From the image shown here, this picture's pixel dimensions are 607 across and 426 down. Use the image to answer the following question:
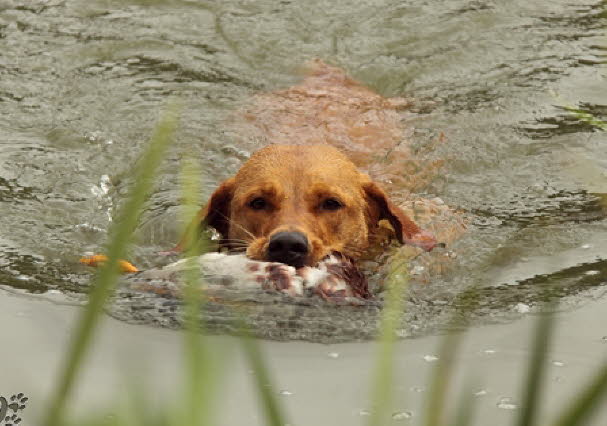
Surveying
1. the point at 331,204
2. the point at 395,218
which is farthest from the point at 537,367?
the point at 395,218

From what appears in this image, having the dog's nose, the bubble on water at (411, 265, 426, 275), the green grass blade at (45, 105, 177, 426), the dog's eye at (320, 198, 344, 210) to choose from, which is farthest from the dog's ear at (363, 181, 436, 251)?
the green grass blade at (45, 105, 177, 426)

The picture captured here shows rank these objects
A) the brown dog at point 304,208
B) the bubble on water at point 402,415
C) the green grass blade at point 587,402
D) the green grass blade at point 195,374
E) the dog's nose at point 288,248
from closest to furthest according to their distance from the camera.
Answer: the green grass blade at point 587,402, the green grass blade at point 195,374, the bubble on water at point 402,415, the dog's nose at point 288,248, the brown dog at point 304,208

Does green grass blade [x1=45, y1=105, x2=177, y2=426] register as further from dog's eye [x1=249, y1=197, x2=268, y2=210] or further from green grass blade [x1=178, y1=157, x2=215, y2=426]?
dog's eye [x1=249, y1=197, x2=268, y2=210]

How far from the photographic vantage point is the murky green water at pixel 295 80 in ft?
18.7

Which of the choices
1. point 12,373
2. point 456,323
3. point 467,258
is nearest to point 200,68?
point 467,258

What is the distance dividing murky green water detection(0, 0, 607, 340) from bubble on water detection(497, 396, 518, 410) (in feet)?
2.47

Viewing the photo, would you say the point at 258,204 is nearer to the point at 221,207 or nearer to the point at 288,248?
the point at 221,207

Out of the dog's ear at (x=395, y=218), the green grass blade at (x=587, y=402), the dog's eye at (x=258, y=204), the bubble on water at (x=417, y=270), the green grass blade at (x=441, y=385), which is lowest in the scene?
the bubble on water at (x=417, y=270)

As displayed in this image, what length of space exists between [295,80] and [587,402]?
25.8ft

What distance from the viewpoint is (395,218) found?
19.1ft

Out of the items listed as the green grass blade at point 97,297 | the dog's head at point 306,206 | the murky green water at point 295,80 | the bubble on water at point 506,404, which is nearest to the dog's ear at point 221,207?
the dog's head at point 306,206

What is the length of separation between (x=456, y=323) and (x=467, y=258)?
442 cm

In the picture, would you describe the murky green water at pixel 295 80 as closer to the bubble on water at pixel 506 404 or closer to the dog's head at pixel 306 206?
the dog's head at pixel 306 206

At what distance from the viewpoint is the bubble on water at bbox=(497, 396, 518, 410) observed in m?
3.96
